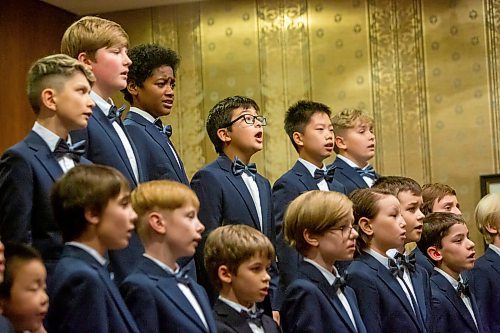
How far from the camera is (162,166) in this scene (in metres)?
3.77

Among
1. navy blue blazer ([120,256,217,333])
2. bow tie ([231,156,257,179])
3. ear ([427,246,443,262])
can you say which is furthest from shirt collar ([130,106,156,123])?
ear ([427,246,443,262])

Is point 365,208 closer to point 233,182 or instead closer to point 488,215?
point 233,182

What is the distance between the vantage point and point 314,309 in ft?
11.1

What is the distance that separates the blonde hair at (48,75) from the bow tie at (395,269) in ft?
5.23

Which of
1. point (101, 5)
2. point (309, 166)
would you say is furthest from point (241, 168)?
point (101, 5)

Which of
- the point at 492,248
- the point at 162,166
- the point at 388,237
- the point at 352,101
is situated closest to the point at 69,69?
the point at 162,166

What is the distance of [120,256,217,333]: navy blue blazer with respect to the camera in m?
2.77

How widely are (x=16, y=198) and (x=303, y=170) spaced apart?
1905mm

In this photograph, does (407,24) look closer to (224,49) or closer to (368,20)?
(368,20)

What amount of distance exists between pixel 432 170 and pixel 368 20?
4.44 feet

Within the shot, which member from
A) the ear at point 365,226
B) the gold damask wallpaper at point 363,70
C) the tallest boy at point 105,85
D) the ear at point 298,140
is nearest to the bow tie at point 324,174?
the ear at point 298,140

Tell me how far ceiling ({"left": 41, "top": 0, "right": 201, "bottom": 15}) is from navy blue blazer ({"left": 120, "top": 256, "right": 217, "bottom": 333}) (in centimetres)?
537

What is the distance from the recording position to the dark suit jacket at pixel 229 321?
306 cm

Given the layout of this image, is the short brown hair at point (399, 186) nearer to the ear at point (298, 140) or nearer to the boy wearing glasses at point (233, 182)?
the ear at point (298, 140)
